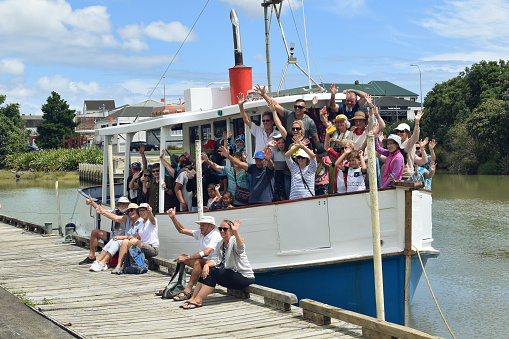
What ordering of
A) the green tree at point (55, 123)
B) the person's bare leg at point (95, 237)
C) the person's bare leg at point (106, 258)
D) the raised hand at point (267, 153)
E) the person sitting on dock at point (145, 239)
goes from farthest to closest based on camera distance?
the green tree at point (55, 123), the person's bare leg at point (95, 237), the person's bare leg at point (106, 258), the person sitting on dock at point (145, 239), the raised hand at point (267, 153)

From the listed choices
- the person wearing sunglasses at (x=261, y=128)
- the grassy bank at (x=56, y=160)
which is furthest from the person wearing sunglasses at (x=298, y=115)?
the grassy bank at (x=56, y=160)

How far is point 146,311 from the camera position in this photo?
788cm

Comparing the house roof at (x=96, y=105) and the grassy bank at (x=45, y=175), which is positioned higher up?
the house roof at (x=96, y=105)

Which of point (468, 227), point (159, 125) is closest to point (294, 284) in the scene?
point (159, 125)

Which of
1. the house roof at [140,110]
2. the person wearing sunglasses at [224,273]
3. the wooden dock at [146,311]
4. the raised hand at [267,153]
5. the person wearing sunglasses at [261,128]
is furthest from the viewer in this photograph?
the house roof at [140,110]

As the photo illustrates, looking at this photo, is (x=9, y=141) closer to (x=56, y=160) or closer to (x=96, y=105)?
(x=56, y=160)

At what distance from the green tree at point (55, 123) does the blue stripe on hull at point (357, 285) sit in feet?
236

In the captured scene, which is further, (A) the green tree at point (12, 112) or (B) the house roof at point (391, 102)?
(B) the house roof at point (391, 102)

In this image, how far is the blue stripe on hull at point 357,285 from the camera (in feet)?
28.6

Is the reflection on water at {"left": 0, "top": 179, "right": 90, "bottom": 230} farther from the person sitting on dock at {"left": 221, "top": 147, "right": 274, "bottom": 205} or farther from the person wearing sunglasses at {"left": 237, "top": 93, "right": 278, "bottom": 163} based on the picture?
the person sitting on dock at {"left": 221, "top": 147, "right": 274, "bottom": 205}

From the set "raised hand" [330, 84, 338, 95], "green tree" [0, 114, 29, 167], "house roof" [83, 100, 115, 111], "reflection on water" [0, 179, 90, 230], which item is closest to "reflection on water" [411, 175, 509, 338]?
"raised hand" [330, 84, 338, 95]

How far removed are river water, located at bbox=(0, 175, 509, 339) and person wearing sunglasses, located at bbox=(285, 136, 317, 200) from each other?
416 centimetres

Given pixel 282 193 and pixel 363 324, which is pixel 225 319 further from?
pixel 282 193

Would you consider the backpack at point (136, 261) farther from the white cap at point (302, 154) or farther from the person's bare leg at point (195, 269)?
the white cap at point (302, 154)
